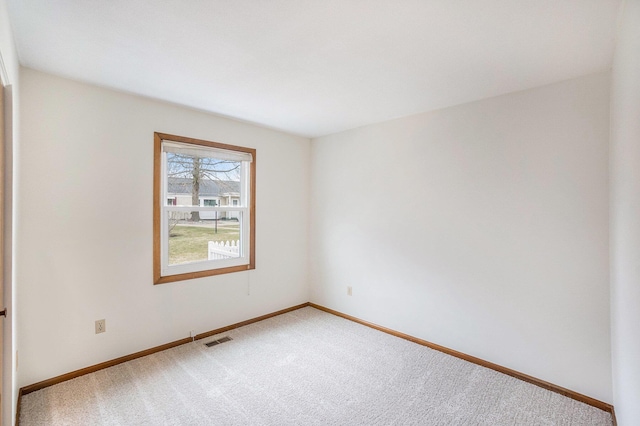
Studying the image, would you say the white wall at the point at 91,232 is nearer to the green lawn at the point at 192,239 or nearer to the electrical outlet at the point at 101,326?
the electrical outlet at the point at 101,326

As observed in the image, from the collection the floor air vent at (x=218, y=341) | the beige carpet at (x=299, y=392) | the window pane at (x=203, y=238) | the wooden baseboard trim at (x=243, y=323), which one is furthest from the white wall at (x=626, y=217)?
the window pane at (x=203, y=238)

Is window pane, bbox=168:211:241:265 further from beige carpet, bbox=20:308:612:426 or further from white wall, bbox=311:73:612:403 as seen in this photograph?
white wall, bbox=311:73:612:403

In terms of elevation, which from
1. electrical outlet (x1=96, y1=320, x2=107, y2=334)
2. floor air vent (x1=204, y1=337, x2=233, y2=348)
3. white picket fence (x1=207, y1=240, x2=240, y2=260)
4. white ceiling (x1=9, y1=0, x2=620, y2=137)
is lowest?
floor air vent (x1=204, y1=337, x2=233, y2=348)

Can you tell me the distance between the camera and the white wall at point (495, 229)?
7.21ft

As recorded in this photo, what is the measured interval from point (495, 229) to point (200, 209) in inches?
114

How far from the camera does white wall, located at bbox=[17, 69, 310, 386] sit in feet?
7.38

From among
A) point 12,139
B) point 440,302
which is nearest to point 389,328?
point 440,302

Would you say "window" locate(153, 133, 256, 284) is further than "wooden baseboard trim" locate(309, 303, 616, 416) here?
Yes

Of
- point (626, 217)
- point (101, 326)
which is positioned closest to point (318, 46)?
point (626, 217)

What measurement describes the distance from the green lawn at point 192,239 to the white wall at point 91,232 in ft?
0.85

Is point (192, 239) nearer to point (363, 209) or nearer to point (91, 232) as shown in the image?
point (91, 232)

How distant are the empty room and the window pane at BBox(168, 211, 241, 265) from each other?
3cm

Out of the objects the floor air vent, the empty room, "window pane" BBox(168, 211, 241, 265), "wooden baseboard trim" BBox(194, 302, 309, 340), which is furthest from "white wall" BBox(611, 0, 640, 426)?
"window pane" BBox(168, 211, 241, 265)

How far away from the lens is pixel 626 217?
1555mm
